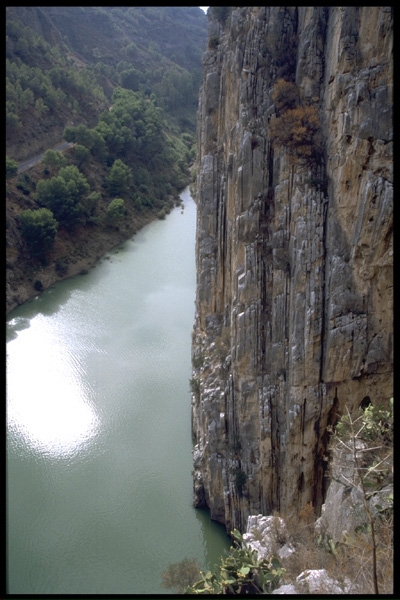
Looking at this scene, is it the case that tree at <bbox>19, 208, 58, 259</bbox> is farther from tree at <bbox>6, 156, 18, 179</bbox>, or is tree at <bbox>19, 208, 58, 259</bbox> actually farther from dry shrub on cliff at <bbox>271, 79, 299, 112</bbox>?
dry shrub on cliff at <bbox>271, 79, 299, 112</bbox>

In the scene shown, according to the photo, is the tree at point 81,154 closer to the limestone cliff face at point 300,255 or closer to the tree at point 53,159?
the tree at point 53,159

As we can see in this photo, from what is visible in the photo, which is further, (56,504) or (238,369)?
(56,504)

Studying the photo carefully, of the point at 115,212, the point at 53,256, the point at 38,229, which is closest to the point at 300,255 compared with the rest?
the point at 38,229

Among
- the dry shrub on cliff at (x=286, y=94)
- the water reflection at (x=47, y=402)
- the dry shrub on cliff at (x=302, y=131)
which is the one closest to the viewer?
the dry shrub on cliff at (x=302, y=131)

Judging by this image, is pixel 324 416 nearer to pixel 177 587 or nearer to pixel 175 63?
pixel 177 587

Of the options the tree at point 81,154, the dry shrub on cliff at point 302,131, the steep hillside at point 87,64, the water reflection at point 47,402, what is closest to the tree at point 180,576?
the water reflection at point 47,402

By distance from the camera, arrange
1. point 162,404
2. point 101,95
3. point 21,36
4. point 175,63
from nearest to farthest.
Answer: point 162,404 → point 21,36 → point 101,95 → point 175,63

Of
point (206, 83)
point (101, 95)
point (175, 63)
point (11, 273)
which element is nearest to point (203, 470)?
point (206, 83)
